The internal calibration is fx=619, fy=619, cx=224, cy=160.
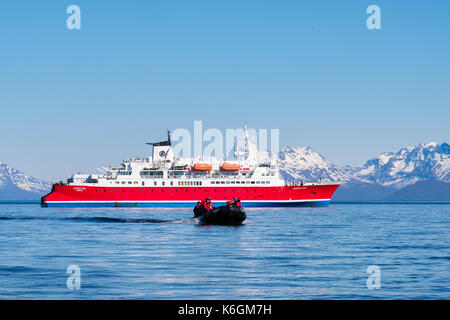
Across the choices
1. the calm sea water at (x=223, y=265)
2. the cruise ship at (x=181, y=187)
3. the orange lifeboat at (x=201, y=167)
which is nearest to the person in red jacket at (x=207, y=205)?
the calm sea water at (x=223, y=265)

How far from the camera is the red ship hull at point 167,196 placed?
112 metres

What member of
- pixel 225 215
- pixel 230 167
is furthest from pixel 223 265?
pixel 230 167

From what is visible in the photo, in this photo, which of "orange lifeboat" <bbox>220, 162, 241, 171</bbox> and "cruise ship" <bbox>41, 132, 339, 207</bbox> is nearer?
"cruise ship" <bbox>41, 132, 339, 207</bbox>

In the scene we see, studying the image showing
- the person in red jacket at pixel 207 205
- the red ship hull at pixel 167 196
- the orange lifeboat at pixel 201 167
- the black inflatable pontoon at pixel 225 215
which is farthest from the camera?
the orange lifeboat at pixel 201 167

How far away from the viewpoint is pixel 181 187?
11325 centimetres

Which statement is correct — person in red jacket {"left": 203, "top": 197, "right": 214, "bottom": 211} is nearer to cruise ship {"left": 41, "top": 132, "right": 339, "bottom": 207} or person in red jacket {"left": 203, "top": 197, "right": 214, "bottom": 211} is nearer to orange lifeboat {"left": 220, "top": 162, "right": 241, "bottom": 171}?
cruise ship {"left": 41, "top": 132, "right": 339, "bottom": 207}

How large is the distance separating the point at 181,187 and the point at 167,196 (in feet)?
9.95

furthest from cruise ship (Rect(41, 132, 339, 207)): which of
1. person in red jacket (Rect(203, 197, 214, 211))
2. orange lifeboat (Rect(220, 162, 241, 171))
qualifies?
person in red jacket (Rect(203, 197, 214, 211))

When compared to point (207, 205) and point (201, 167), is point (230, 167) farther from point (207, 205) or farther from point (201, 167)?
point (207, 205)

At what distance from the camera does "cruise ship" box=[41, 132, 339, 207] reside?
112562 mm

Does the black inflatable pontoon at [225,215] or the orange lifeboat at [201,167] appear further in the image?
the orange lifeboat at [201,167]

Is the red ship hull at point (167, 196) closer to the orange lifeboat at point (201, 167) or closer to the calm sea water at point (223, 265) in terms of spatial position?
the orange lifeboat at point (201, 167)
